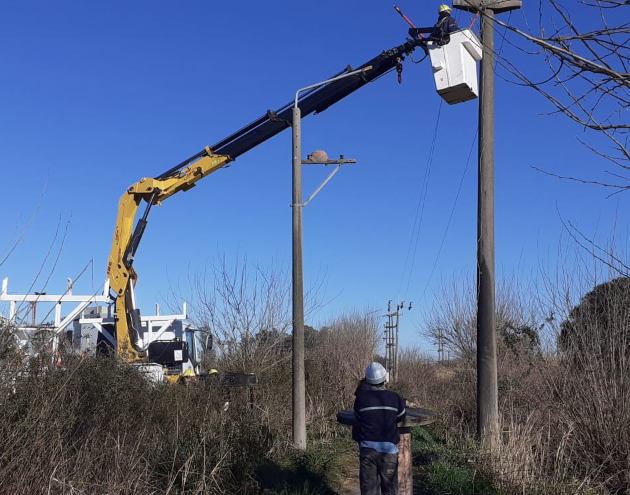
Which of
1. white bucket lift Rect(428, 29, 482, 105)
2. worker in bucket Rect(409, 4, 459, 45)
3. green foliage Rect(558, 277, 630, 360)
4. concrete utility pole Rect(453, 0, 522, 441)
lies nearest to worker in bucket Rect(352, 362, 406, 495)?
green foliage Rect(558, 277, 630, 360)

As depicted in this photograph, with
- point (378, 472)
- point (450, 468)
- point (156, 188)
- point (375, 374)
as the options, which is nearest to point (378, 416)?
point (375, 374)

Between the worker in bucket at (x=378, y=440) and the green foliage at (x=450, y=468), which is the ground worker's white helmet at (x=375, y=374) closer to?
the worker in bucket at (x=378, y=440)

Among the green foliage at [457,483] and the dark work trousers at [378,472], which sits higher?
the dark work trousers at [378,472]

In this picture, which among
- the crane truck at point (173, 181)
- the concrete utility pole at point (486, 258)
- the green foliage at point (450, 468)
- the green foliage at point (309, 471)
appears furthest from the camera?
the crane truck at point (173, 181)

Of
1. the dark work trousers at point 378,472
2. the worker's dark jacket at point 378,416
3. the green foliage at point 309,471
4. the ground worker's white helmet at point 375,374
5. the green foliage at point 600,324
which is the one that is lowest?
the green foliage at point 309,471

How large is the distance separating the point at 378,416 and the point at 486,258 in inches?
163

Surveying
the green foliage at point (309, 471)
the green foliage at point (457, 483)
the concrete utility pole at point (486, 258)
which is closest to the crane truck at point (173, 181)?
the concrete utility pole at point (486, 258)

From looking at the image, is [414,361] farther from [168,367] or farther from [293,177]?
[293,177]

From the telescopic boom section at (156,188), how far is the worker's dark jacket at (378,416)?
7.22 m

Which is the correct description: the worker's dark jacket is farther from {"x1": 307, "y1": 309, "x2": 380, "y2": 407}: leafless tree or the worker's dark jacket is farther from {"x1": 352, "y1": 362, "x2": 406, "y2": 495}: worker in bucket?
{"x1": 307, "y1": 309, "x2": 380, "y2": 407}: leafless tree

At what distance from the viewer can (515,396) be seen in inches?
452

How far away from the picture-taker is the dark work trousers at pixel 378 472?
22.0ft

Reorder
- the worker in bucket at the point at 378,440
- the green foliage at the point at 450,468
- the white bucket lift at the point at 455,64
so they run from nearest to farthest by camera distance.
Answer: the worker in bucket at the point at 378,440
the green foliage at the point at 450,468
the white bucket lift at the point at 455,64

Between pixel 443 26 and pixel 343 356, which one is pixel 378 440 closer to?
pixel 443 26
